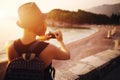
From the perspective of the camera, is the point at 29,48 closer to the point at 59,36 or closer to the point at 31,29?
the point at 31,29

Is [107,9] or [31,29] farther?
[107,9]

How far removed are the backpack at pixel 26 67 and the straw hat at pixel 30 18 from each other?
148 millimetres

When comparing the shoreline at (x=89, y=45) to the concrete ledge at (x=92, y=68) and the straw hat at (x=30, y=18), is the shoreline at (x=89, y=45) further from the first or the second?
the straw hat at (x=30, y=18)

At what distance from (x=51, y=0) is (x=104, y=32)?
1.75 meters

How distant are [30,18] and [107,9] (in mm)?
3556

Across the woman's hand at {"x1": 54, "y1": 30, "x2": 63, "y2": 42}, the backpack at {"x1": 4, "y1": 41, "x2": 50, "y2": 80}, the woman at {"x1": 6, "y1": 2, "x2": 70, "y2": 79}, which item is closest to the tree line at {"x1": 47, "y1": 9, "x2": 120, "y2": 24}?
the woman's hand at {"x1": 54, "y1": 30, "x2": 63, "y2": 42}

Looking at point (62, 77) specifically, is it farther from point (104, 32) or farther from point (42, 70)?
point (104, 32)

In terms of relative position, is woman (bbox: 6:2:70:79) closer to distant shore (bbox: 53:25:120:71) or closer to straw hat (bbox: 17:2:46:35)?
straw hat (bbox: 17:2:46:35)

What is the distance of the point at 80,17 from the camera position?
4.76 metres

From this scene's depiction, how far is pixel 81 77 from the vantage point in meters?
3.22

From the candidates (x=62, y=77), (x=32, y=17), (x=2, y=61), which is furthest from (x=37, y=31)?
(x=62, y=77)

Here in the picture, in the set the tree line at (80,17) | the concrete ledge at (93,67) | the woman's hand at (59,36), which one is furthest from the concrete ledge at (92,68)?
the woman's hand at (59,36)

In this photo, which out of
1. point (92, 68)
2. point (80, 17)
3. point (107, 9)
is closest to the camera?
point (92, 68)

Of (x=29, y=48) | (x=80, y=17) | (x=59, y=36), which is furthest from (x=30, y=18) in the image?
(x=80, y=17)
